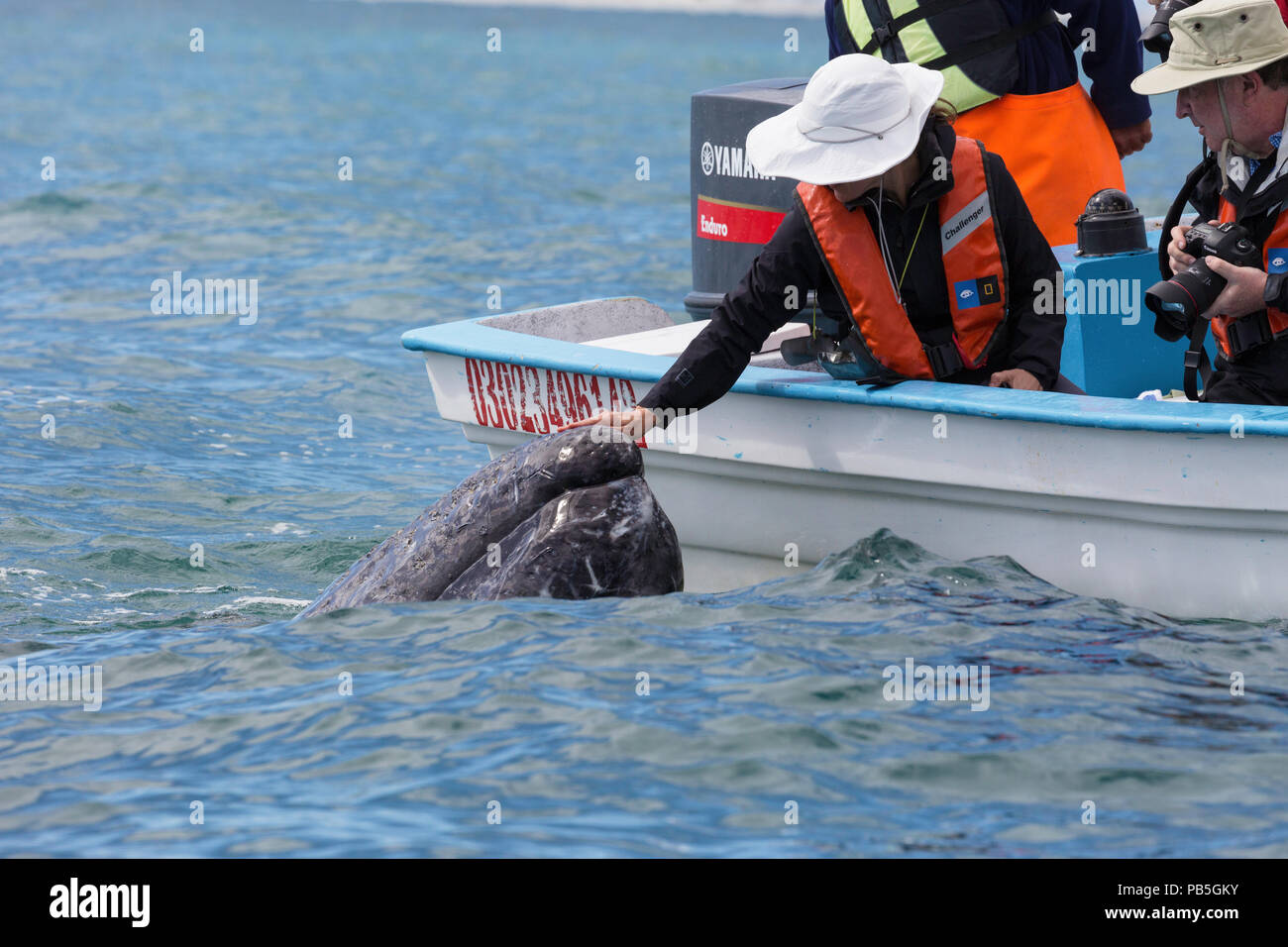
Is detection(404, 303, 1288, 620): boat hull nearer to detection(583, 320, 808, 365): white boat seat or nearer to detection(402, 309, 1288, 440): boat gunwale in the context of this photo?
detection(402, 309, 1288, 440): boat gunwale

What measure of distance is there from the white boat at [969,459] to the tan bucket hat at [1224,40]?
0.94 metres

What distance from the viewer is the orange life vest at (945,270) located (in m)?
5.04

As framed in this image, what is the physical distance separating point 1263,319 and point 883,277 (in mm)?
1113

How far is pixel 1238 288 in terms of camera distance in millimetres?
4676

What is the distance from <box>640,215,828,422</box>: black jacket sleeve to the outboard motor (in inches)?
65.4

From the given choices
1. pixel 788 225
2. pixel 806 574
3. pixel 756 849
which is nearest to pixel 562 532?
pixel 806 574

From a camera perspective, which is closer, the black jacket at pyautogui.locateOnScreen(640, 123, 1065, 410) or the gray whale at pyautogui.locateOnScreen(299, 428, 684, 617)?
the gray whale at pyautogui.locateOnScreen(299, 428, 684, 617)

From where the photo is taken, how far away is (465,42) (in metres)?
91.8

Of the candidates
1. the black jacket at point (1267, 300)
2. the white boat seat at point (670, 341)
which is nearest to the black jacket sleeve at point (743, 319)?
the white boat seat at point (670, 341)

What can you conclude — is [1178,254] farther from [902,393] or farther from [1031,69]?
[1031,69]

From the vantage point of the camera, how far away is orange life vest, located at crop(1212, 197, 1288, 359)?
4699 mm

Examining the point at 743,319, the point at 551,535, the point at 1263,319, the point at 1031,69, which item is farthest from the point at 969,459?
the point at 1031,69

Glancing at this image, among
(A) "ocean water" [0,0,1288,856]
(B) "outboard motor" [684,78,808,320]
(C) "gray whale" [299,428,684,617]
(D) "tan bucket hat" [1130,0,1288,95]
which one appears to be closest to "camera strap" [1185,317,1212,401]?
(A) "ocean water" [0,0,1288,856]
